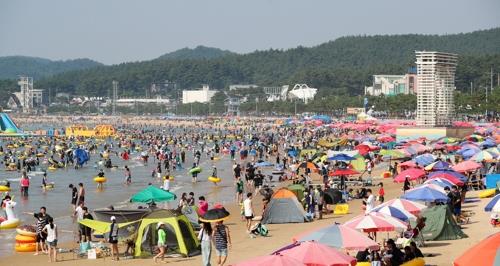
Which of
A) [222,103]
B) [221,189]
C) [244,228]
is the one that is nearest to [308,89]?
[222,103]

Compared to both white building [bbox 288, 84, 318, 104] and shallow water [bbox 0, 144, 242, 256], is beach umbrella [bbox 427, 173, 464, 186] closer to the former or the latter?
shallow water [bbox 0, 144, 242, 256]

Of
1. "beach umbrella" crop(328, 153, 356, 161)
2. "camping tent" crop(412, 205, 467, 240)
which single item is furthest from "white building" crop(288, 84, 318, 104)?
"camping tent" crop(412, 205, 467, 240)

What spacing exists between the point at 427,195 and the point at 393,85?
11834cm

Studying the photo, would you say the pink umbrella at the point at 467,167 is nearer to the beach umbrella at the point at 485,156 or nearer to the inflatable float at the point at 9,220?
the beach umbrella at the point at 485,156

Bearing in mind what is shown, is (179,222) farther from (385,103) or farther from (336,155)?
(385,103)

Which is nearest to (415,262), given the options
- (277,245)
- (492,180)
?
(277,245)

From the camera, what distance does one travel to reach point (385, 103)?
10925cm

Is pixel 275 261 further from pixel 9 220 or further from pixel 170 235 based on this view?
pixel 9 220

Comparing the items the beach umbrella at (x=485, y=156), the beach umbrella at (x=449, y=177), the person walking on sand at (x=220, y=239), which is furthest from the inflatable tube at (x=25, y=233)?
the beach umbrella at (x=485, y=156)

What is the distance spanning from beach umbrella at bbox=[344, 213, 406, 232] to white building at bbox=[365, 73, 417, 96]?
11082cm

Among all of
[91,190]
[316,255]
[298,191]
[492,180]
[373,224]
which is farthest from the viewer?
[91,190]

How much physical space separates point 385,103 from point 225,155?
5775cm

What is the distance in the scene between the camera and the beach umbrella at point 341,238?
1198 cm

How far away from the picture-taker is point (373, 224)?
1341cm
